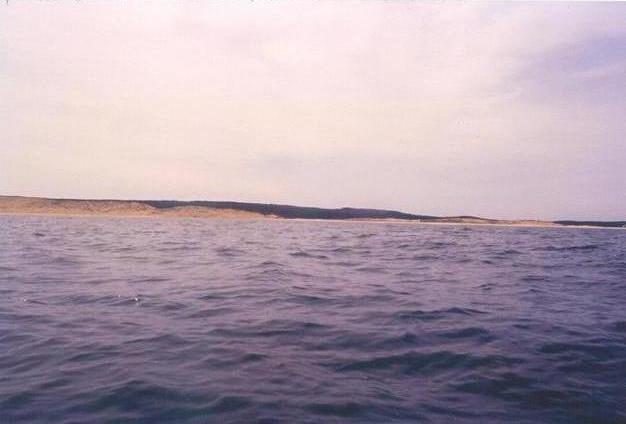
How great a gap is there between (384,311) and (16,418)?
20.6 feet

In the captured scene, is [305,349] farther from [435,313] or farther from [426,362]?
[435,313]

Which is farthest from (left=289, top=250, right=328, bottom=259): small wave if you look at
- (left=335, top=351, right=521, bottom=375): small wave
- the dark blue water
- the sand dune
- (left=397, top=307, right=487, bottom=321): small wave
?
the sand dune

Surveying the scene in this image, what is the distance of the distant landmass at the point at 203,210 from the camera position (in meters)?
80.3

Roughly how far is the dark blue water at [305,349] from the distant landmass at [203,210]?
7672 centimetres

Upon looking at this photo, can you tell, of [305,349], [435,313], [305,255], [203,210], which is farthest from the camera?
[203,210]

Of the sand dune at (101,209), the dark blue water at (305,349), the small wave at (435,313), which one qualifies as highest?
the sand dune at (101,209)

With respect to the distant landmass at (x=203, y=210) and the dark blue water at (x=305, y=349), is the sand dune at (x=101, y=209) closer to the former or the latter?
the distant landmass at (x=203, y=210)

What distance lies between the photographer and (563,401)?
4.81 metres

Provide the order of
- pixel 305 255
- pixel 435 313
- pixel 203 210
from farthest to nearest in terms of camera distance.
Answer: pixel 203 210, pixel 305 255, pixel 435 313

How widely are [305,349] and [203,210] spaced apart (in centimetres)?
8734

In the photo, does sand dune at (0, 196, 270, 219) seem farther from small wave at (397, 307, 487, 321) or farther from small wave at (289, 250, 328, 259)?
→ small wave at (397, 307, 487, 321)

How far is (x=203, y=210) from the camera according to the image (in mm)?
90562

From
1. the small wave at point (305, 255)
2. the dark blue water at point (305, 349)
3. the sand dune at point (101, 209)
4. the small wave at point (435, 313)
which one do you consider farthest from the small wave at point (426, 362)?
the sand dune at point (101, 209)

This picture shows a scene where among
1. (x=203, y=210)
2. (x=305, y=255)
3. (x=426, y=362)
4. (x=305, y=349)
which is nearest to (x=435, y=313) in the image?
(x=426, y=362)
